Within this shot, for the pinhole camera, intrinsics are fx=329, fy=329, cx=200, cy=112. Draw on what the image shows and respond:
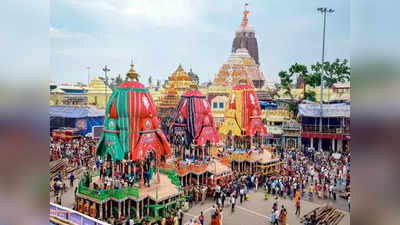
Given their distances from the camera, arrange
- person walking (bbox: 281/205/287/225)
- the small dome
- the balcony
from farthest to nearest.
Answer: the small dome < the balcony < person walking (bbox: 281/205/287/225)

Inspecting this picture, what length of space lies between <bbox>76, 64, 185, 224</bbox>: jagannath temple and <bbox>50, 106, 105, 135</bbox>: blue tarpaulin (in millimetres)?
4364

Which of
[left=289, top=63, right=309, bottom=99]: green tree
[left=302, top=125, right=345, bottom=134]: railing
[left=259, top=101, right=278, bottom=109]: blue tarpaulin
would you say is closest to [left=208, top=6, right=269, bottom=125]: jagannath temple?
[left=259, top=101, right=278, bottom=109]: blue tarpaulin

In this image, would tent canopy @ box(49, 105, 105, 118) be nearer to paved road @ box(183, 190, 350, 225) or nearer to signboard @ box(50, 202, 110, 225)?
signboard @ box(50, 202, 110, 225)

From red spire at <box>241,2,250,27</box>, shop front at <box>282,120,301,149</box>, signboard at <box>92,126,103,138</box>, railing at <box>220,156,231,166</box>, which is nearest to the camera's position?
red spire at <box>241,2,250,27</box>

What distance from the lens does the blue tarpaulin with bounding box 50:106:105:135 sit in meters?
11.5

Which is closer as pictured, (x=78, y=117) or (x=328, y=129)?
(x=328, y=129)

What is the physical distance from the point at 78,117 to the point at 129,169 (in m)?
5.34

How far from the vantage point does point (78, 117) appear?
12.1m

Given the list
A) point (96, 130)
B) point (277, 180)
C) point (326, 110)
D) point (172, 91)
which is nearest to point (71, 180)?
point (96, 130)

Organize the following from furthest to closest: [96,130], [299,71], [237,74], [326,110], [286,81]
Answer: [237,74] → [96,130] → [286,81] → [326,110] → [299,71]

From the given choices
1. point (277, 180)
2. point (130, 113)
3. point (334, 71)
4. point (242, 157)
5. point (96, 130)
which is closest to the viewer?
point (130, 113)

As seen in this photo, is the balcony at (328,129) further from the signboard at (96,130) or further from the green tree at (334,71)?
the signboard at (96,130)

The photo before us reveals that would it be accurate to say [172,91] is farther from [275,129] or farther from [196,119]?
[275,129]
